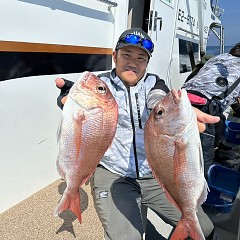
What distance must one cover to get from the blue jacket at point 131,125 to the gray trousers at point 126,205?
0.29ft

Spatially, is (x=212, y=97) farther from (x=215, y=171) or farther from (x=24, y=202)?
(x=24, y=202)

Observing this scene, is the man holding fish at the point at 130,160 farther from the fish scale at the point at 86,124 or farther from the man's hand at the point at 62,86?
the fish scale at the point at 86,124

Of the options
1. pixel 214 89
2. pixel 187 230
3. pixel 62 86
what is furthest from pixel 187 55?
pixel 187 230

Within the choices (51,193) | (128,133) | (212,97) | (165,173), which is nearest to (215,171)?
(212,97)

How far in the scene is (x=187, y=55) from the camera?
6113mm

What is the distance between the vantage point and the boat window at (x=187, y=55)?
18.5 feet

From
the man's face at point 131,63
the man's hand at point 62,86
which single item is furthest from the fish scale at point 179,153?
the man's face at point 131,63

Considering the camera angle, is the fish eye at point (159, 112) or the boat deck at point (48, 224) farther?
the boat deck at point (48, 224)

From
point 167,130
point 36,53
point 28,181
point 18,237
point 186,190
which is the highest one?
point 36,53

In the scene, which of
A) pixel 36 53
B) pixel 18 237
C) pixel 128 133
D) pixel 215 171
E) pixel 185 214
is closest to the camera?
pixel 185 214

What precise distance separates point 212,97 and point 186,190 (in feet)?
A: 5.91

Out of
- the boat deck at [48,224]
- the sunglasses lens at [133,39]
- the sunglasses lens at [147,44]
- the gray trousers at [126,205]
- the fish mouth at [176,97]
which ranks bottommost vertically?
the boat deck at [48,224]

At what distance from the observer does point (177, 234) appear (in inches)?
59.3

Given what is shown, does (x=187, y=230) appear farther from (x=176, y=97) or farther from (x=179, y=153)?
(x=176, y=97)
